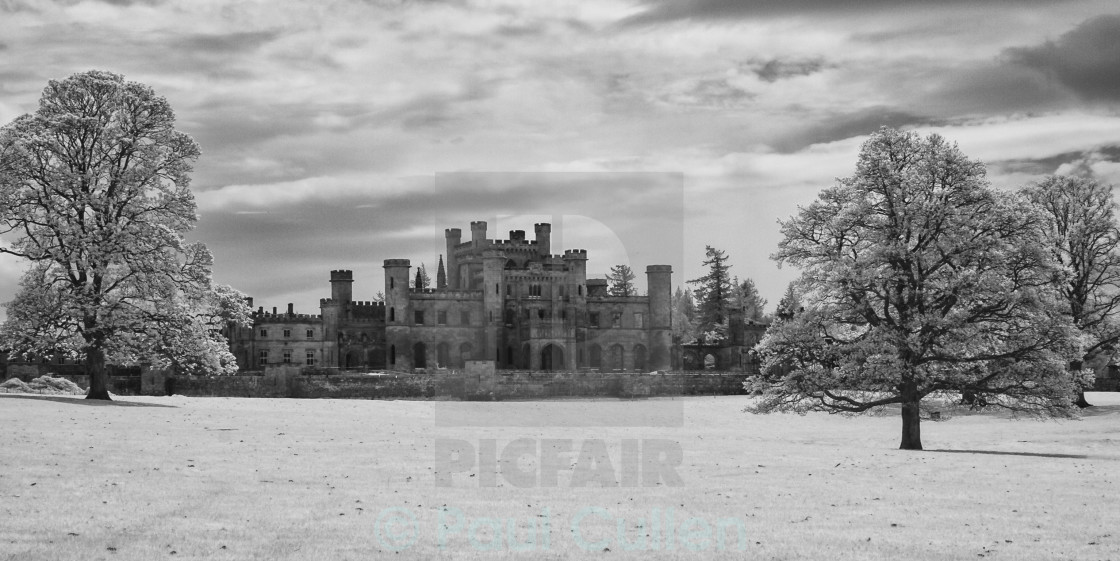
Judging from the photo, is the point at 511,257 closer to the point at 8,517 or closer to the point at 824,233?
the point at 824,233

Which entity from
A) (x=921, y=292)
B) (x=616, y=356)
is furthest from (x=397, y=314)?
(x=921, y=292)

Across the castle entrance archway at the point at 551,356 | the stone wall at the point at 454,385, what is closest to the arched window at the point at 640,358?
the castle entrance archway at the point at 551,356

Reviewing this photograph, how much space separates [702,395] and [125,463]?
49099 millimetres

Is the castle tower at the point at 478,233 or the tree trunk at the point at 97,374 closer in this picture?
the tree trunk at the point at 97,374

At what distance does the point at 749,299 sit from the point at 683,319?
1166 cm

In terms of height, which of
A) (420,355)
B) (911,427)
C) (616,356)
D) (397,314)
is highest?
(397,314)

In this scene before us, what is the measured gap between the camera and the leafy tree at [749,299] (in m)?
103

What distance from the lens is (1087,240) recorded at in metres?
44.6

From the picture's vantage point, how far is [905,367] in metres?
26.3

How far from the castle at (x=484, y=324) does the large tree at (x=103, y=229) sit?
46433mm

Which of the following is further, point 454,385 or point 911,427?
point 454,385

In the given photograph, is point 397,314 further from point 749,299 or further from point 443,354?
point 749,299

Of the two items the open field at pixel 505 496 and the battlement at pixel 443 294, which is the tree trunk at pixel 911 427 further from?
the battlement at pixel 443 294

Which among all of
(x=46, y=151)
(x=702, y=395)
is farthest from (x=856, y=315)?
(x=702, y=395)
